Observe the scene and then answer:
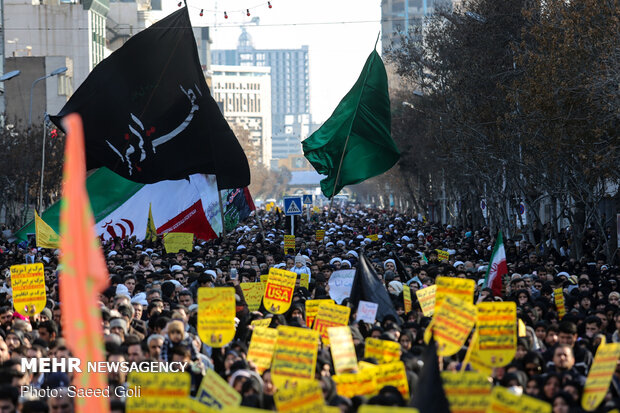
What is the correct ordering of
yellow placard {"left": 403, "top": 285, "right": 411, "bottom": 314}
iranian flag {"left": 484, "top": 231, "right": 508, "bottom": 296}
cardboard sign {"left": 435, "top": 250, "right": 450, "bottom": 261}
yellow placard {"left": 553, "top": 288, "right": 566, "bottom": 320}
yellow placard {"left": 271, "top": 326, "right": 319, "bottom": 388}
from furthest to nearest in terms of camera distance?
cardboard sign {"left": 435, "top": 250, "right": 450, "bottom": 261} < iranian flag {"left": 484, "top": 231, "right": 508, "bottom": 296} < yellow placard {"left": 553, "top": 288, "right": 566, "bottom": 320} < yellow placard {"left": 403, "top": 285, "right": 411, "bottom": 314} < yellow placard {"left": 271, "top": 326, "right": 319, "bottom": 388}

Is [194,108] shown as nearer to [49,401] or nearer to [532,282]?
[532,282]

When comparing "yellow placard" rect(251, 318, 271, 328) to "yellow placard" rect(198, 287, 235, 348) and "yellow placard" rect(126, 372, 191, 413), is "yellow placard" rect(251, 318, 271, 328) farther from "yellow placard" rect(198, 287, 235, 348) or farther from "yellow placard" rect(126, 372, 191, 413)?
"yellow placard" rect(126, 372, 191, 413)

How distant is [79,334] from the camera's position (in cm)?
468

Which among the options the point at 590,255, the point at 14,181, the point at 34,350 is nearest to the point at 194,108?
the point at 34,350

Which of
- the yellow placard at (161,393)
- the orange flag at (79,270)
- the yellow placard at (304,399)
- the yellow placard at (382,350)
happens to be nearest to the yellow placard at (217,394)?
the yellow placard at (161,393)

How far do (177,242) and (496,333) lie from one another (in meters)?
17.1

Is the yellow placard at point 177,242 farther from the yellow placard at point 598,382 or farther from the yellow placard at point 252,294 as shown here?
the yellow placard at point 598,382

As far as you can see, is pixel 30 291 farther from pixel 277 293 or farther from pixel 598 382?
pixel 598 382

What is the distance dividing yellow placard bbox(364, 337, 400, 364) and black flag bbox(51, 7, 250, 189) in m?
7.51

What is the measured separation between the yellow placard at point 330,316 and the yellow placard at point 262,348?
1.69m

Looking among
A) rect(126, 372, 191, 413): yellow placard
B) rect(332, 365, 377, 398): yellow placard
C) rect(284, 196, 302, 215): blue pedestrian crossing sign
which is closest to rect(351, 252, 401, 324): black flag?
rect(332, 365, 377, 398): yellow placard

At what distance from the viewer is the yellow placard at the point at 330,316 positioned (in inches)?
472

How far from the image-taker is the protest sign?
639 inches

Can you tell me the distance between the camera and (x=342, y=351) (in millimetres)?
9633
